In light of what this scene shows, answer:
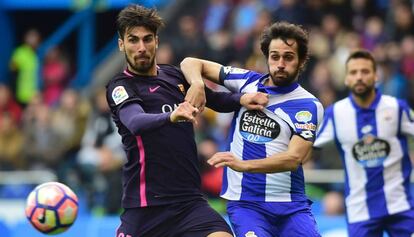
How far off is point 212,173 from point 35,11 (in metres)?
10.5

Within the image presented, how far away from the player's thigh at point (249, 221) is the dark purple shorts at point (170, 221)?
0.13 meters

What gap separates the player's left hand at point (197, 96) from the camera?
321 inches

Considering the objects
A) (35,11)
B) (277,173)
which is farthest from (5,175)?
(277,173)

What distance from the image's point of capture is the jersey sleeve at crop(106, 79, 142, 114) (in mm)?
8141

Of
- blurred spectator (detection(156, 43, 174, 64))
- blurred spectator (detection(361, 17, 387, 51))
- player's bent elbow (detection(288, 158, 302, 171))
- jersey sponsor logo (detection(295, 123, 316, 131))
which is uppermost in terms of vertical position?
blurred spectator (detection(156, 43, 174, 64))

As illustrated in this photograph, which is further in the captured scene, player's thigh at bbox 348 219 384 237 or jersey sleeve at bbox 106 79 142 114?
player's thigh at bbox 348 219 384 237

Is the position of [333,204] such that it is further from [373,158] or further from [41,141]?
[41,141]

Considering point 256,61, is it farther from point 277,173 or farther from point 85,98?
point 277,173

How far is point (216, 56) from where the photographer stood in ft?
54.0

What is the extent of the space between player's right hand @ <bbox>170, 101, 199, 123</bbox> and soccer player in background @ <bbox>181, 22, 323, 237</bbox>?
0.82 m

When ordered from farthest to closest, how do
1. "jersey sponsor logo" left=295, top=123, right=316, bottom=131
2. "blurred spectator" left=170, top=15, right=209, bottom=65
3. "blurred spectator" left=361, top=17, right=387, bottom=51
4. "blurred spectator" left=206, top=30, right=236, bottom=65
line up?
"blurred spectator" left=170, top=15, right=209, bottom=65, "blurred spectator" left=206, top=30, right=236, bottom=65, "blurred spectator" left=361, top=17, right=387, bottom=51, "jersey sponsor logo" left=295, top=123, right=316, bottom=131

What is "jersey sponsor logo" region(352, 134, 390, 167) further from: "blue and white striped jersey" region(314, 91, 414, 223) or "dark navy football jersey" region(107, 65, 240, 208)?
"dark navy football jersey" region(107, 65, 240, 208)

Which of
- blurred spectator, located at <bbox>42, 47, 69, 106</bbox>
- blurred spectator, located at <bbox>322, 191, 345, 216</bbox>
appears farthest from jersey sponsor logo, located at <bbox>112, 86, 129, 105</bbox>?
blurred spectator, located at <bbox>42, 47, 69, 106</bbox>

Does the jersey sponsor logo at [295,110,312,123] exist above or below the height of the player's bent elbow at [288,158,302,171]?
above
